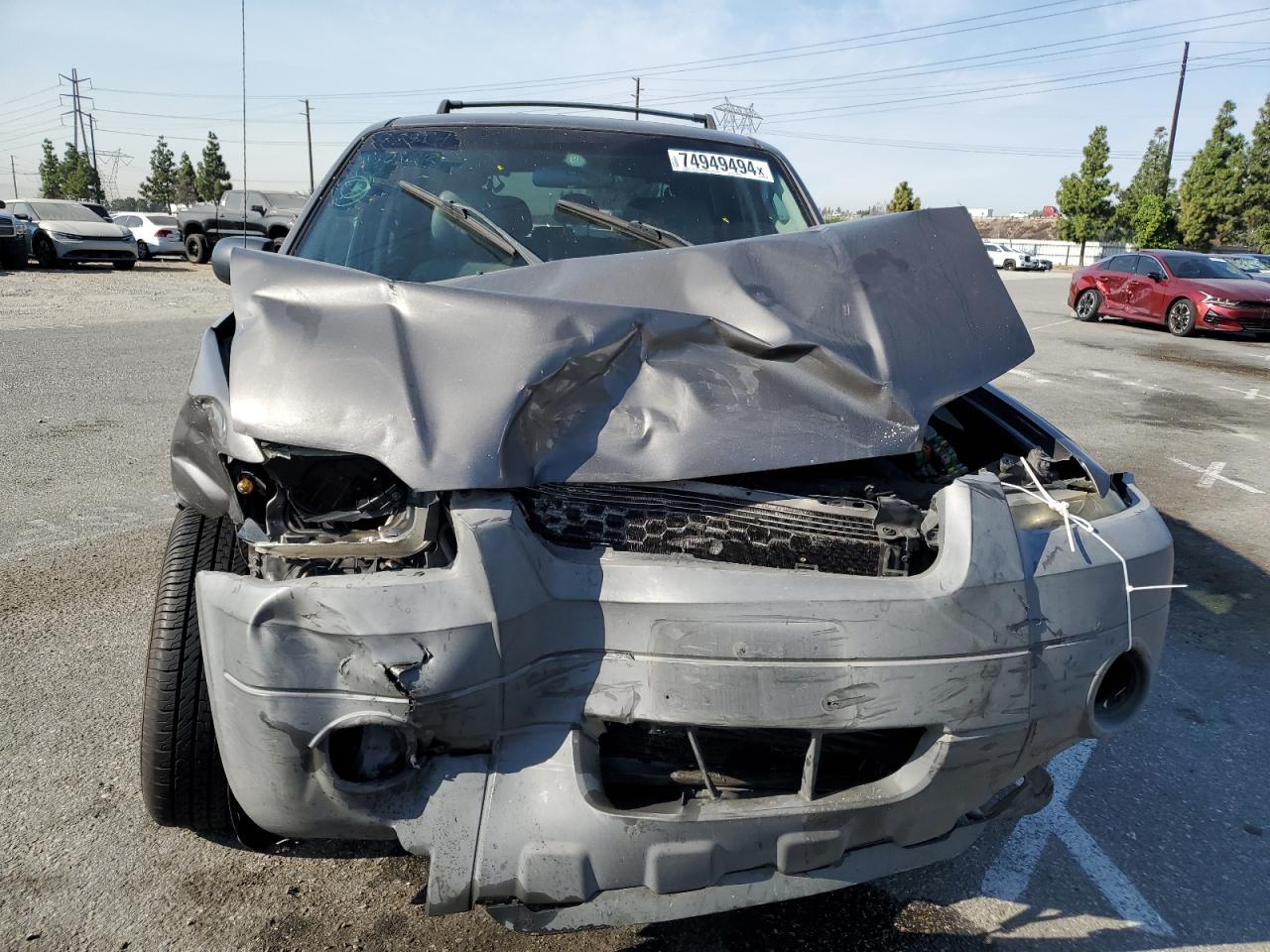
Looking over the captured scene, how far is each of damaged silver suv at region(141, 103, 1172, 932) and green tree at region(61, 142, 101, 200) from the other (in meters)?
65.5

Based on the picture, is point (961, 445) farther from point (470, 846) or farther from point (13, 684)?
point (13, 684)

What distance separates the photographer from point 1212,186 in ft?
135

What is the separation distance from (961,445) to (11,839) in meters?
2.87

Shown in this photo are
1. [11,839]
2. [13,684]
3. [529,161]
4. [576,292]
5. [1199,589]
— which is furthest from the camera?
[1199,589]

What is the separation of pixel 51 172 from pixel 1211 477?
76819 mm

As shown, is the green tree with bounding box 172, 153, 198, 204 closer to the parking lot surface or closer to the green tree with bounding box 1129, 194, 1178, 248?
the green tree with bounding box 1129, 194, 1178, 248

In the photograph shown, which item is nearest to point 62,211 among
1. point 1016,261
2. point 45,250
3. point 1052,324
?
point 45,250

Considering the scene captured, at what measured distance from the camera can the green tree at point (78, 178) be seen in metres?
57.3

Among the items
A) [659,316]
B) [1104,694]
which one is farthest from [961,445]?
[659,316]

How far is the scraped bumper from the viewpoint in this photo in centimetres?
169

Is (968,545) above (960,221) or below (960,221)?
below

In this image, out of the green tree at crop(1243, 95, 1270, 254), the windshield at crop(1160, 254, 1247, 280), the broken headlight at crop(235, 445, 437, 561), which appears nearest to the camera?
the broken headlight at crop(235, 445, 437, 561)

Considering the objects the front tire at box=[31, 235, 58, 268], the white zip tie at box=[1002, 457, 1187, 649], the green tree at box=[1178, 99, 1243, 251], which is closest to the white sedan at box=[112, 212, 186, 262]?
the front tire at box=[31, 235, 58, 268]

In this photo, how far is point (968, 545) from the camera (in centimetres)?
187
